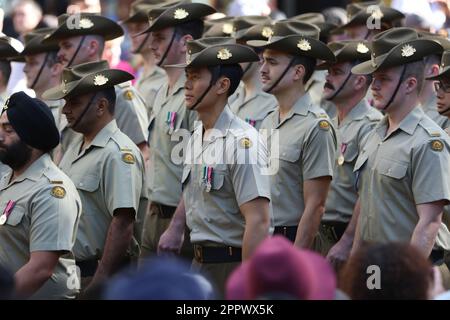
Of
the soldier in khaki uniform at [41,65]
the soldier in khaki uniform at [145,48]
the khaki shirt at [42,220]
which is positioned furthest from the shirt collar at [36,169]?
the soldier in khaki uniform at [145,48]

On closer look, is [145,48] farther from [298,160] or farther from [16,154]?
[16,154]

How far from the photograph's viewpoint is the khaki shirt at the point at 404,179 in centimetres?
710

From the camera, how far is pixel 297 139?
26.8 ft

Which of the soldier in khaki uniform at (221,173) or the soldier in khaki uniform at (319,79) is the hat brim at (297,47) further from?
the soldier in khaki uniform at (319,79)

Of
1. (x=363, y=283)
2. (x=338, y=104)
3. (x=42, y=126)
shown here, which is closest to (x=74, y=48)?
(x=338, y=104)

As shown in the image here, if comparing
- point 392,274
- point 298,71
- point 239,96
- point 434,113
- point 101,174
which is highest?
A: point 392,274

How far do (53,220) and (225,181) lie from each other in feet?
3.47

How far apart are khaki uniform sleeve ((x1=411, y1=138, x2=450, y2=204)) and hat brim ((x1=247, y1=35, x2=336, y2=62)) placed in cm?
153

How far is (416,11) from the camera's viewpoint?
35.6 ft

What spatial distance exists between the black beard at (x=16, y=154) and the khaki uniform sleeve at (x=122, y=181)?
776 millimetres

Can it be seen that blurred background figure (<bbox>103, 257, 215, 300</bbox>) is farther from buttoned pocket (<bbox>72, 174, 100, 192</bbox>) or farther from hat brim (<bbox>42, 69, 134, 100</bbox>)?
hat brim (<bbox>42, 69, 134, 100</bbox>)

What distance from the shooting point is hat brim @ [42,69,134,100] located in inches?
315

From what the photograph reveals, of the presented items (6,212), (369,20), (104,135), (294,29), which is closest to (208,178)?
(104,135)

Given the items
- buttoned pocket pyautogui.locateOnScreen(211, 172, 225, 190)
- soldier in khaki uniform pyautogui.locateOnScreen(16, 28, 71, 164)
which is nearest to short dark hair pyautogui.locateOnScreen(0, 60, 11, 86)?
soldier in khaki uniform pyautogui.locateOnScreen(16, 28, 71, 164)
